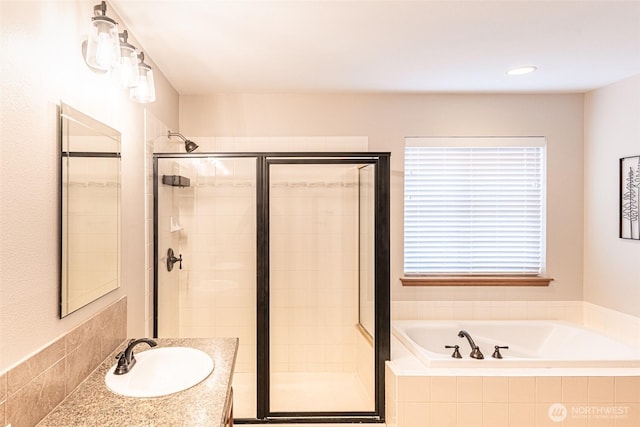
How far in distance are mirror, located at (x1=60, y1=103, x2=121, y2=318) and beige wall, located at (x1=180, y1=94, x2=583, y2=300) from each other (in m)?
1.45

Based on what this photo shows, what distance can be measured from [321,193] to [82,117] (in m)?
1.66

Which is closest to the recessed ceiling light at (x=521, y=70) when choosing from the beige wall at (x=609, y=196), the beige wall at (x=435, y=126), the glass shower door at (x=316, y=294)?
the beige wall at (x=435, y=126)

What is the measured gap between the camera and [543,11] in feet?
6.06

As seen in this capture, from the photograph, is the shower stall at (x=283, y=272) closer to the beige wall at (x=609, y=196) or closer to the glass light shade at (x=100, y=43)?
the glass light shade at (x=100, y=43)

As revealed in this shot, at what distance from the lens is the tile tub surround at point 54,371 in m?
1.07

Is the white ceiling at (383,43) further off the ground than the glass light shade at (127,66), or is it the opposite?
the white ceiling at (383,43)

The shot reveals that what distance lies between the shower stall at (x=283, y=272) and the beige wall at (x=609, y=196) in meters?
1.84

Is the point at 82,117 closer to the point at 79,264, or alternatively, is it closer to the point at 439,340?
the point at 79,264

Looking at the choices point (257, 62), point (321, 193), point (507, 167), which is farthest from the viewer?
point (507, 167)

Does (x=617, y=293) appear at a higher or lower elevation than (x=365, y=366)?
higher

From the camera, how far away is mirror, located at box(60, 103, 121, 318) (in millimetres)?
1351

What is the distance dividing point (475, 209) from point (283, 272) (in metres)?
1.74

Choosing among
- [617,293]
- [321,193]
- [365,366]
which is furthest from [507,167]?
[365,366]

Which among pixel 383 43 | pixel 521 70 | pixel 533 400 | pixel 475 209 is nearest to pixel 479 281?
pixel 475 209
